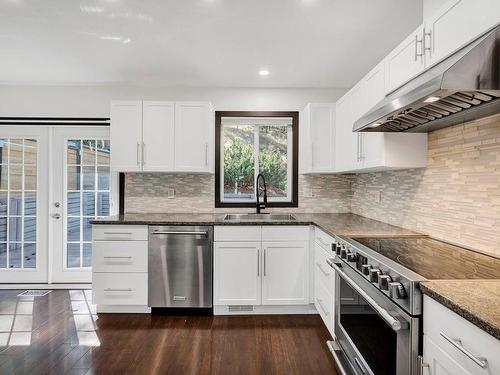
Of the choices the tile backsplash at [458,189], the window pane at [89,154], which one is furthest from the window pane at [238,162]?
the tile backsplash at [458,189]

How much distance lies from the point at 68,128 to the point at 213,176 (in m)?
1.84

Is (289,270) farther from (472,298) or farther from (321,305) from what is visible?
(472,298)

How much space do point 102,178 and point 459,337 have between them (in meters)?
3.73

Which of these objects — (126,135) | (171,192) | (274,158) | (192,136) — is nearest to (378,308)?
(192,136)

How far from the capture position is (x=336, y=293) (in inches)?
82.4

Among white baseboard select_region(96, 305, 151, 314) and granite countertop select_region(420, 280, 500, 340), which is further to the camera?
white baseboard select_region(96, 305, 151, 314)

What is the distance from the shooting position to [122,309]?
2.97m

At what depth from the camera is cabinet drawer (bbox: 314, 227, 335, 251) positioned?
2379mm

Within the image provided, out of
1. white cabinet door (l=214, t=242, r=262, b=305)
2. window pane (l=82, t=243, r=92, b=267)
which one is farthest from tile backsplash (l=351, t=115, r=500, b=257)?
window pane (l=82, t=243, r=92, b=267)

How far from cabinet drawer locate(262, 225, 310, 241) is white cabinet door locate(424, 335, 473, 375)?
5.84 feet

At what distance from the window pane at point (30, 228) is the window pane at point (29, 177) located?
386mm

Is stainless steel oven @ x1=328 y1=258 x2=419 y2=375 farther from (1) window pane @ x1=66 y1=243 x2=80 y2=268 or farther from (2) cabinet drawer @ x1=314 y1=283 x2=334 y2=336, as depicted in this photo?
(1) window pane @ x1=66 y1=243 x2=80 y2=268

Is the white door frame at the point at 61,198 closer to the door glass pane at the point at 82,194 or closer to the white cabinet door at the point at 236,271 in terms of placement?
the door glass pane at the point at 82,194

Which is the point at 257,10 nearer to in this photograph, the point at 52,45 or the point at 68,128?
the point at 52,45
